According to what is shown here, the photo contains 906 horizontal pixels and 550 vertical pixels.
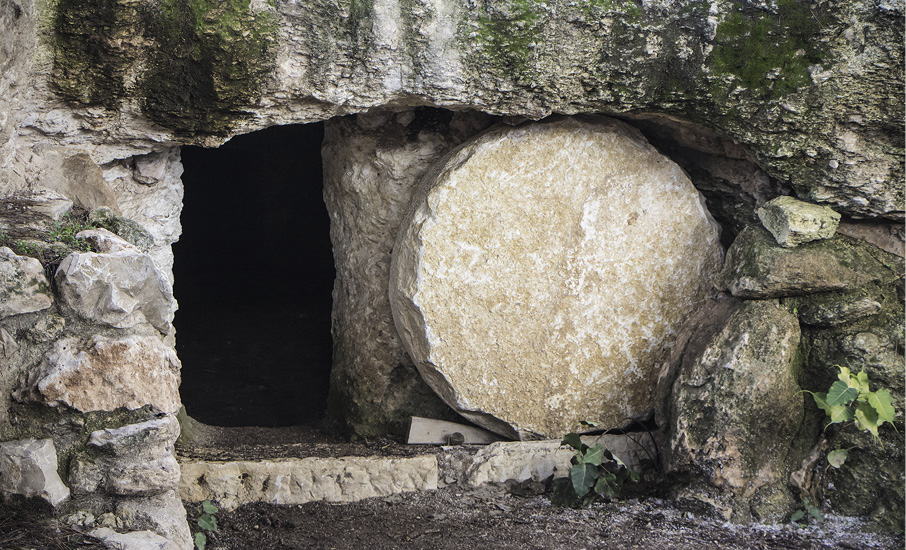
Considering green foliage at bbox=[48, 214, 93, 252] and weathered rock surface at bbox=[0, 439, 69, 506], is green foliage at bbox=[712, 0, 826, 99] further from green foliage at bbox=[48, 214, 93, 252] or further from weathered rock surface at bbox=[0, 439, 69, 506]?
weathered rock surface at bbox=[0, 439, 69, 506]

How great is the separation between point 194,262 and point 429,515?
11.8ft

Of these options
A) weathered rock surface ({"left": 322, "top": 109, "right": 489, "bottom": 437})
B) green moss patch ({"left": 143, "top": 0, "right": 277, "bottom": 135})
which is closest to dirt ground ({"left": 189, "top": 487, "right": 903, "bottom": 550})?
weathered rock surface ({"left": 322, "top": 109, "right": 489, "bottom": 437})

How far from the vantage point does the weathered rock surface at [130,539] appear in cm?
209

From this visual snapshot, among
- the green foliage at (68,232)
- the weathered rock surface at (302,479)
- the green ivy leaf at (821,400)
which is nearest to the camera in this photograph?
the green foliage at (68,232)

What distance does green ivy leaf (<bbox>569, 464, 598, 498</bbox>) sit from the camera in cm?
284

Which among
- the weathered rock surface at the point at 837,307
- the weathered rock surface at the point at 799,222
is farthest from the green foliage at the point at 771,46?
the weathered rock surface at the point at 837,307

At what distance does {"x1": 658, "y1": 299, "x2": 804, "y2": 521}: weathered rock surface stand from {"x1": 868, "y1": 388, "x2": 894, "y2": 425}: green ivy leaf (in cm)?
26

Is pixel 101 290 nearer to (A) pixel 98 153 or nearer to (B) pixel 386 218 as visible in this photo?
(A) pixel 98 153

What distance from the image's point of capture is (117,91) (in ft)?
8.70

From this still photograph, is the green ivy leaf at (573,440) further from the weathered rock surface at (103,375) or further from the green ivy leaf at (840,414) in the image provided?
the weathered rock surface at (103,375)

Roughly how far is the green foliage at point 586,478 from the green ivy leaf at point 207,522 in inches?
45.0

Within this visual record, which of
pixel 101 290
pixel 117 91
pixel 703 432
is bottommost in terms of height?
pixel 703 432

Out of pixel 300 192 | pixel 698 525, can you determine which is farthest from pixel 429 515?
pixel 300 192

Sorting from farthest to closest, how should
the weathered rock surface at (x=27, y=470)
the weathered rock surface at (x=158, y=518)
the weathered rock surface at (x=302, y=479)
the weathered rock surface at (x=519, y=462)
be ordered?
the weathered rock surface at (x=519, y=462), the weathered rock surface at (x=302, y=479), the weathered rock surface at (x=158, y=518), the weathered rock surface at (x=27, y=470)
